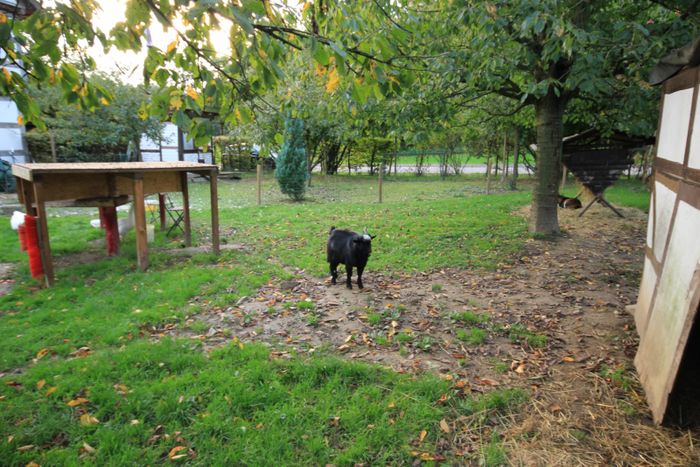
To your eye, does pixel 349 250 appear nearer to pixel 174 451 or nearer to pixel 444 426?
pixel 444 426

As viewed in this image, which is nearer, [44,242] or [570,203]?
[44,242]

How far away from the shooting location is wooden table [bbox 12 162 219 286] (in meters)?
5.74

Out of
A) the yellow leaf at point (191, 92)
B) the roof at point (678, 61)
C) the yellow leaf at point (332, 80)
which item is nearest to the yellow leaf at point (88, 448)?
the yellow leaf at point (191, 92)

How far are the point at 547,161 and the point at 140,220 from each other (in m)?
7.32

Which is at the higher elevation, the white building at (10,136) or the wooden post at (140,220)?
the white building at (10,136)

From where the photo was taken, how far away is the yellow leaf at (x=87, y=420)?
3026 mm

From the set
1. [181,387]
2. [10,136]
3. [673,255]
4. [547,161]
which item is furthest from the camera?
[10,136]

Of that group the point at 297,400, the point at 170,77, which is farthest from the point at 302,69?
the point at 297,400

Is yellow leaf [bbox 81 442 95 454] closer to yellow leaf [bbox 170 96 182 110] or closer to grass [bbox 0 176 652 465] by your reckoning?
grass [bbox 0 176 652 465]

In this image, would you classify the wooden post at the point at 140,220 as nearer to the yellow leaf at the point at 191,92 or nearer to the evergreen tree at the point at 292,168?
the yellow leaf at the point at 191,92

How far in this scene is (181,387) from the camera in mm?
3432

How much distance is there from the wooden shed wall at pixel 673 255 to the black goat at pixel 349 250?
302cm

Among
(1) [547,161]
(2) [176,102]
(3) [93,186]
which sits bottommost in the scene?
(3) [93,186]

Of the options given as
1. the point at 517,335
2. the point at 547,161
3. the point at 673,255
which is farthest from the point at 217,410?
the point at 547,161
